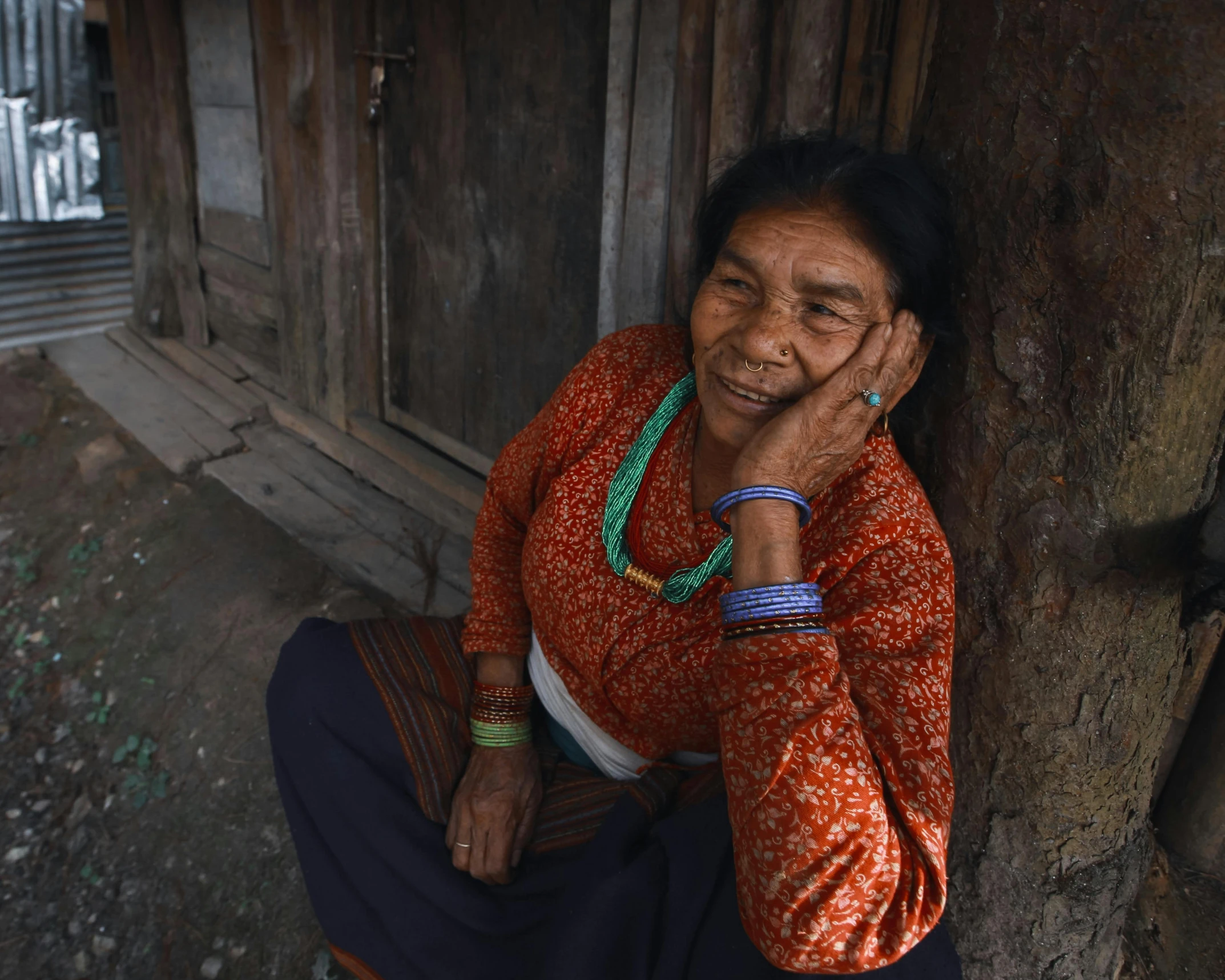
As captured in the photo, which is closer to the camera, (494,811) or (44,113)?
(494,811)

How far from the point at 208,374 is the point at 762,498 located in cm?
392

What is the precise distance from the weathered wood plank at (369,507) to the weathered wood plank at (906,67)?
1.85 meters

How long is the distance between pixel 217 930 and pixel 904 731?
6.05 feet

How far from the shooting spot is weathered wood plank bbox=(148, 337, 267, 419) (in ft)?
14.1

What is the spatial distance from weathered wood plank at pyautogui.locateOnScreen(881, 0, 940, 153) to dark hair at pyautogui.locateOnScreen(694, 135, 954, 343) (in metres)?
0.23

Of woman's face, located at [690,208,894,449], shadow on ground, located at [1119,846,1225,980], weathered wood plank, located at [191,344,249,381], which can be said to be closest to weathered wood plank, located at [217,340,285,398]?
weathered wood plank, located at [191,344,249,381]

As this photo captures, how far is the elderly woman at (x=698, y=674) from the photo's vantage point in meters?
1.25

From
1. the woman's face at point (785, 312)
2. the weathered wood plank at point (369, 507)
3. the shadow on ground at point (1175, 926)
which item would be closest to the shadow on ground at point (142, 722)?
the weathered wood plank at point (369, 507)

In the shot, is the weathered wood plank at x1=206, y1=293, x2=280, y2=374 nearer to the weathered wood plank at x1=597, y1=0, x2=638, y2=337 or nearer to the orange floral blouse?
the weathered wood plank at x1=597, y1=0, x2=638, y2=337

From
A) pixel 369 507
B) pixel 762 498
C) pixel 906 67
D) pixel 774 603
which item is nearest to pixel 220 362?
pixel 369 507

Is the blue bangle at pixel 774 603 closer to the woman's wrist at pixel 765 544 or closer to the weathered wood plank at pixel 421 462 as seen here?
the woman's wrist at pixel 765 544

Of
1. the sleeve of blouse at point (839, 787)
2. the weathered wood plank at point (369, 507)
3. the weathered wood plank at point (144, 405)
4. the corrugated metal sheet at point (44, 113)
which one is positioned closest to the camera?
the sleeve of blouse at point (839, 787)

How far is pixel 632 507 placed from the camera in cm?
→ 173

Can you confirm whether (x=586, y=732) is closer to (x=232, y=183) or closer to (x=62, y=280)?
(x=232, y=183)
